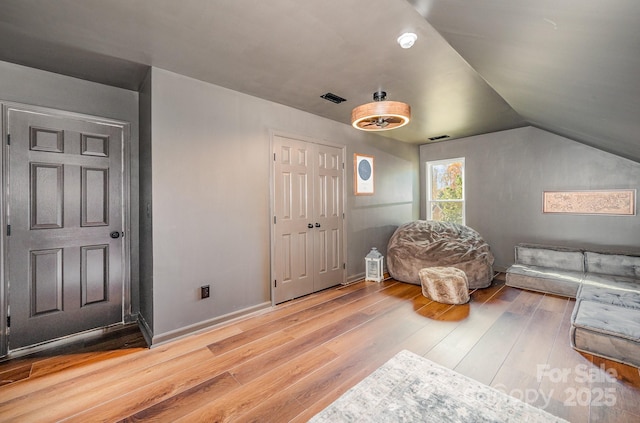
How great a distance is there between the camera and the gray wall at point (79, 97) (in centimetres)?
235

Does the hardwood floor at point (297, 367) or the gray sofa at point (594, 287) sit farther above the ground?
the gray sofa at point (594, 287)

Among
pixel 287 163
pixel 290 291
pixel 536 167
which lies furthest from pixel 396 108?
pixel 536 167

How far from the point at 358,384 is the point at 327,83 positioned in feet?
9.11

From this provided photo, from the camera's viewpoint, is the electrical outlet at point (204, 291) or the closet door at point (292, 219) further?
the closet door at point (292, 219)

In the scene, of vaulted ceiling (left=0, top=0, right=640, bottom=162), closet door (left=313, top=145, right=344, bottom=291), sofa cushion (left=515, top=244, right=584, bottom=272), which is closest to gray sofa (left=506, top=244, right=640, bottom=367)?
sofa cushion (left=515, top=244, right=584, bottom=272)

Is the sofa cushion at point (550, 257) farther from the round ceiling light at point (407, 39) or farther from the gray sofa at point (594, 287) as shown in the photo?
the round ceiling light at point (407, 39)

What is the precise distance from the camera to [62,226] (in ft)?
8.45

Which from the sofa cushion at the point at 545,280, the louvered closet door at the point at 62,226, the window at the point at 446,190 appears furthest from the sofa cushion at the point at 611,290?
the louvered closet door at the point at 62,226

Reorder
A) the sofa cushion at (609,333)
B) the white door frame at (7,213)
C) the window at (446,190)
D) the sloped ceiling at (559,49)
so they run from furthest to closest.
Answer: the window at (446,190) → the white door frame at (7,213) → the sofa cushion at (609,333) → the sloped ceiling at (559,49)

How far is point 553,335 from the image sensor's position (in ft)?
8.32

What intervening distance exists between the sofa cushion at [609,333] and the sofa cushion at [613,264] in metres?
1.60

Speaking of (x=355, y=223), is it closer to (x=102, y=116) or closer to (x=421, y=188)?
(x=421, y=188)

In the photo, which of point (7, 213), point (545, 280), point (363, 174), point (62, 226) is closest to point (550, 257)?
point (545, 280)

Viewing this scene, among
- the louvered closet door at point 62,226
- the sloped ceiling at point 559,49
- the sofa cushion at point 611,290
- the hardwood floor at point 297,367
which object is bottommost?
the hardwood floor at point 297,367
